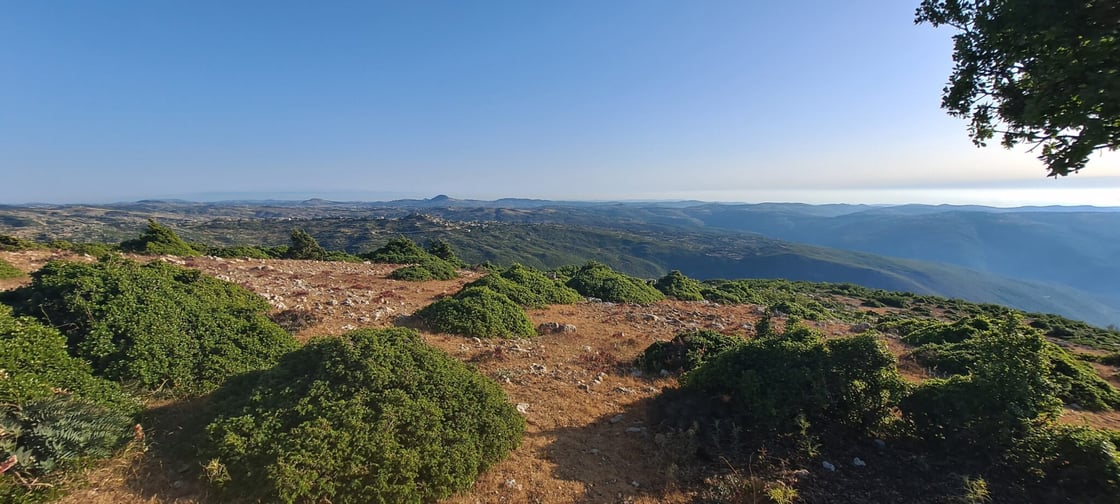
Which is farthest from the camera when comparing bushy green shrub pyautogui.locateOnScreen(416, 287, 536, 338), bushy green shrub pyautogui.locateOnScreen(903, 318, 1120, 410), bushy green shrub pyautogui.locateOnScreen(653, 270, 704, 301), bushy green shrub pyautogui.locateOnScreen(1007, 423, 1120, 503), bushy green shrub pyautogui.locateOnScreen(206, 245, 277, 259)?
bushy green shrub pyautogui.locateOnScreen(653, 270, 704, 301)

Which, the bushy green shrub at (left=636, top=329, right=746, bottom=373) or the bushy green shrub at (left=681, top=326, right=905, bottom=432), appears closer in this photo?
the bushy green shrub at (left=681, top=326, right=905, bottom=432)

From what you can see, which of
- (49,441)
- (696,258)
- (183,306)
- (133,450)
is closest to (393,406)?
(133,450)

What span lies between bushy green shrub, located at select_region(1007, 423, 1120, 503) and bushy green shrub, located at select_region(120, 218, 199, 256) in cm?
2824

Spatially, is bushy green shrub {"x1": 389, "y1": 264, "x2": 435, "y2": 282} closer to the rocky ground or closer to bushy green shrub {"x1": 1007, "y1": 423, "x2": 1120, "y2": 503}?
the rocky ground

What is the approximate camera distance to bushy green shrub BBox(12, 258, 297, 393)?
19.3ft

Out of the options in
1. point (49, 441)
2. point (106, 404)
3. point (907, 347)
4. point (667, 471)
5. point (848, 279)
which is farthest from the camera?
point (848, 279)

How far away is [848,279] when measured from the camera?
160625mm

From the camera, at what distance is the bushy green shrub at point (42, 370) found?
4613mm

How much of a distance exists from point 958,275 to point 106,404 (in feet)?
871

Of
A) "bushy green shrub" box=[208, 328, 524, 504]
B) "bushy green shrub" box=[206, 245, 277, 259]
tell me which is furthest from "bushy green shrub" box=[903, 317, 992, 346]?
"bushy green shrub" box=[206, 245, 277, 259]

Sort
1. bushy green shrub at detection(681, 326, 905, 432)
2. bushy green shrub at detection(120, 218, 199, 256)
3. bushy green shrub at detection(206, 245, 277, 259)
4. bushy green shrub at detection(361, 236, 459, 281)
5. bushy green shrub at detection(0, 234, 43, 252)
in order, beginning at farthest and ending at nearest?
bushy green shrub at detection(206, 245, 277, 259), bushy green shrub at detection(120, 218, 199, 256), bushy green shrub at detection(361, 236, 459, 281), bushy green shrub at detection(0, 234, 43, 252), bushy green shrub at detection(681, 326, 905, 432)

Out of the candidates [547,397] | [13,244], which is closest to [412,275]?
[547,397]

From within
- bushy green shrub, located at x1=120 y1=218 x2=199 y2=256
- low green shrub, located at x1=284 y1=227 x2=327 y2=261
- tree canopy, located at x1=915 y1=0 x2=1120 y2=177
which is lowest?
low green shrub, located at x1=284 y1=227 x2=327 y2=261

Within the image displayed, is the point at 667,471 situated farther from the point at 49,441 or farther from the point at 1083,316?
the point at 1083,316
